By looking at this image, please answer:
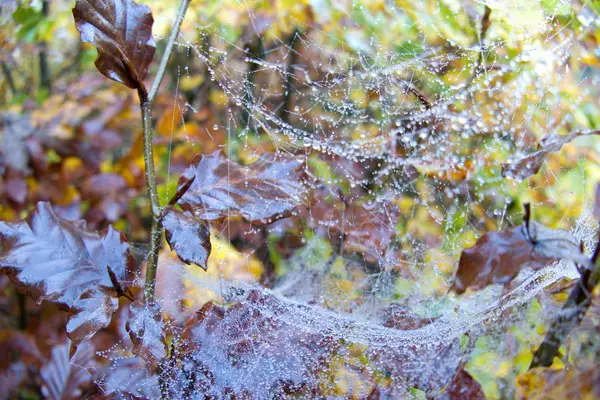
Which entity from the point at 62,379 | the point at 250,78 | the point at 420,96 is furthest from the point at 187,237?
the point at 62,379

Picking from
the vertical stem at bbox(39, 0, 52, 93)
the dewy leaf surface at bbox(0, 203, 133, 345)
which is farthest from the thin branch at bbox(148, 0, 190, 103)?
the vertical stem at bbox(39, 0, 52, 93)

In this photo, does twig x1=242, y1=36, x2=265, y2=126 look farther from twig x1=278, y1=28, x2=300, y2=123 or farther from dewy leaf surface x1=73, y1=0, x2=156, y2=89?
dewy leaf surface x1=73, y1=0, x2=156, y2=89

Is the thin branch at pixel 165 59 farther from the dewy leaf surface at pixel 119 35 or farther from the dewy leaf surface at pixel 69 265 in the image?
the dewy leaf surface at pixel 69 265

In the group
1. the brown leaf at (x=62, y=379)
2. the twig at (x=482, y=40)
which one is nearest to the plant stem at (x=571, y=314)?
the twig at (x=482, y=40)

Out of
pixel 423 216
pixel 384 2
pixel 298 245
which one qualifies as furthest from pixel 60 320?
pixel 384 2

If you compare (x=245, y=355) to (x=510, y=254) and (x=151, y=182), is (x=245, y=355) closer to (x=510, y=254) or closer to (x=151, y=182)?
(x=151, y=182)
